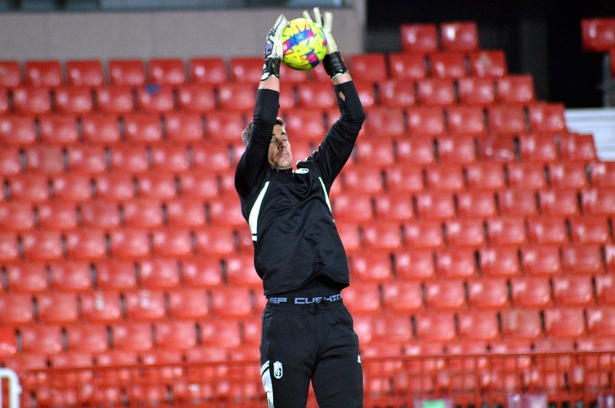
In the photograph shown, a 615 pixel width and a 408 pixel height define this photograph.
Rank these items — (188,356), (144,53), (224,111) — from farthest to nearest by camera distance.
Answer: (144,53) → (224,111) → (188,356)

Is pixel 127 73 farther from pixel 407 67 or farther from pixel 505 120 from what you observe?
pixel 505 120

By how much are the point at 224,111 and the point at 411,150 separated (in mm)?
1807

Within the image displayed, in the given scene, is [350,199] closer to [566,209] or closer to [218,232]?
[218,232]

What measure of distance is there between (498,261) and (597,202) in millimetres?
1181

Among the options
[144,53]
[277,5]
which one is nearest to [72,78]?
[144,53]

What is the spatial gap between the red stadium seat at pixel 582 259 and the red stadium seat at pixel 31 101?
4.93 metres

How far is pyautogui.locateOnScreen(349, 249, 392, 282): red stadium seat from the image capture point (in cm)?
655

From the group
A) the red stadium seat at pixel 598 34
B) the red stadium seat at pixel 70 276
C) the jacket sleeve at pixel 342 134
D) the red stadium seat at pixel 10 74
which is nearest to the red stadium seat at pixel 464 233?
the red stadium seat at pixel 598 34

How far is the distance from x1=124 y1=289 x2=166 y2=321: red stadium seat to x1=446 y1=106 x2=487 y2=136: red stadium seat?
3.19 meters

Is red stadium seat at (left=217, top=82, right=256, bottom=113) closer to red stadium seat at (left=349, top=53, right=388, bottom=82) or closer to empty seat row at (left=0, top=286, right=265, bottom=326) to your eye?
red stadium seat at (left=349, top=53, right=388, bottom=82)

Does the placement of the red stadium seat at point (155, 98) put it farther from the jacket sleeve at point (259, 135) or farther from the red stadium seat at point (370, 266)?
the jacket sleeve at point (259, 135)

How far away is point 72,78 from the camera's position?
312 inches

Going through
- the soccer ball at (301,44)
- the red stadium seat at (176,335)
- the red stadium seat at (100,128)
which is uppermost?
the red stadium seat at (100,128)

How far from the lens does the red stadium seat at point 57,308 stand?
6.31m
